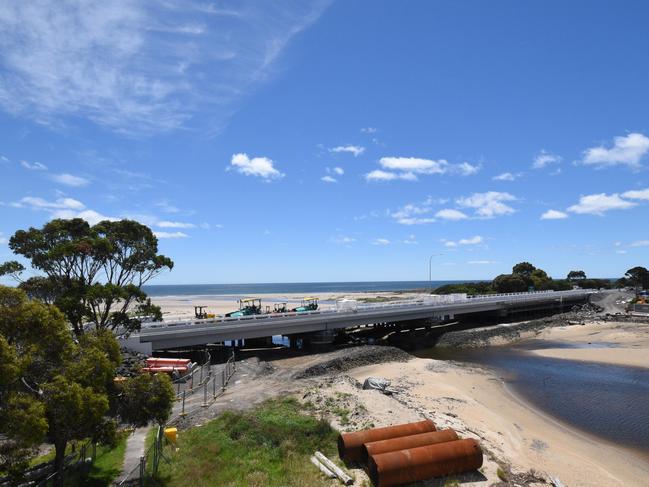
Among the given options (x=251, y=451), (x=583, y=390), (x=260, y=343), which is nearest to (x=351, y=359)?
(x=260, y=343)

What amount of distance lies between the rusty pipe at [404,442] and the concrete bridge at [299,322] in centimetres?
2360

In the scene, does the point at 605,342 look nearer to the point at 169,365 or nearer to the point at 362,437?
the point at 362,437

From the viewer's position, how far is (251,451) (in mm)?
16375

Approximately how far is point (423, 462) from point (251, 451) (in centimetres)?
654

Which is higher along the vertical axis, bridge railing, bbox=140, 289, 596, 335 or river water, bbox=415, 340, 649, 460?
bridge railing, bbox=140, 289, 596, 335

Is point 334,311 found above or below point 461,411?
above

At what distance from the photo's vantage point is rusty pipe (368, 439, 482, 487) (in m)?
13.2

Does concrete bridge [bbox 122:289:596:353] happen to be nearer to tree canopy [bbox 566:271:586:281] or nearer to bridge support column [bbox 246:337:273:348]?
bridge support column [bbox 246:337:273:348]

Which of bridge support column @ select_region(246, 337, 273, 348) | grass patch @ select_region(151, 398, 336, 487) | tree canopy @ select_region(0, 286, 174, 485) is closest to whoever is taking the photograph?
tree canopy @ select_region(0, 286, 174, 485)

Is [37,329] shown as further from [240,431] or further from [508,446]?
[508,446]

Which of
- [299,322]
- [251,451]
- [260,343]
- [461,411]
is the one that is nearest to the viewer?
[251,451]

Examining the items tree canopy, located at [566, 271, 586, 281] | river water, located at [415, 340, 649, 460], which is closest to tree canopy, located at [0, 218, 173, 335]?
river water, located at [415, 340, 649, 460]

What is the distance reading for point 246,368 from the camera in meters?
33.6

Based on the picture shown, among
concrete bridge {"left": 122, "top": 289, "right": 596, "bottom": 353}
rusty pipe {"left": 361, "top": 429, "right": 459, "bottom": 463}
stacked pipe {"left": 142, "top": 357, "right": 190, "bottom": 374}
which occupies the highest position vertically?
concrete bridge {"left": 122, "top": 289, "right": 596, "bottom": 353}
